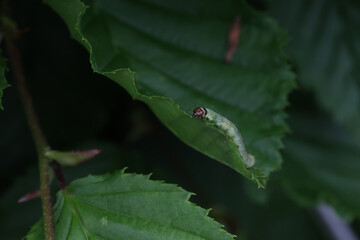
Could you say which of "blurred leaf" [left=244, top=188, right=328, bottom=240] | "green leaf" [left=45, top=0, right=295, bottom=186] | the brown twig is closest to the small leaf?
the brown twig

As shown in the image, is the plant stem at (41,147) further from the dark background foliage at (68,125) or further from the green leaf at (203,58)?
the dark background foliage at (68,125)

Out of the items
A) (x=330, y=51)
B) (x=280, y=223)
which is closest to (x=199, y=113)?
(x=330, y=51)

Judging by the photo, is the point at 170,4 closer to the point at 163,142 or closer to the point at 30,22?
the point at 30,22

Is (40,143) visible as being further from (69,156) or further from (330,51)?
(330,51)

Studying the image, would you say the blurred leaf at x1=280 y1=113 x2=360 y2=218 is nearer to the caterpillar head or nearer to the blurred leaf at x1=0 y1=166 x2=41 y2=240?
the caterpillar head

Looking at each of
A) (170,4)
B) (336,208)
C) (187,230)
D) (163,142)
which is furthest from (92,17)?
(336,208)

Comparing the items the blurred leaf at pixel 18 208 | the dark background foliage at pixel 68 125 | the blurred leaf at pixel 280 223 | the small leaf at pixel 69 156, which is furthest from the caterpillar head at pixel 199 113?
the blurred leaf at pixel 280 223
